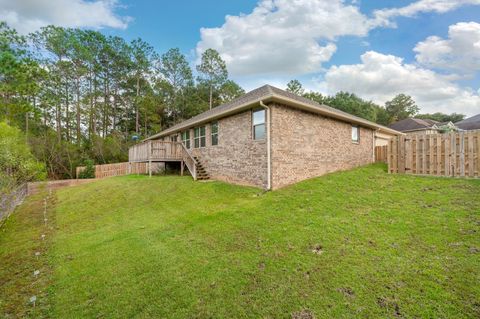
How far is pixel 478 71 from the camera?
598 inches

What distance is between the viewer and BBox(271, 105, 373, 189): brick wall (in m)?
8.85

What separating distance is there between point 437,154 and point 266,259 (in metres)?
8.87

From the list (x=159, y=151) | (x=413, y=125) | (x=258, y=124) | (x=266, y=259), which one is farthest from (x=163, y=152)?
(x=413, y=125)

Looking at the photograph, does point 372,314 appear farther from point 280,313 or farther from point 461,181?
point 461,181

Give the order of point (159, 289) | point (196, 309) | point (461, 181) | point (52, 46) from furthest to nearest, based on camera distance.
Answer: point (52, 46), point (461, 181), point (159, 289), point (196, 309)

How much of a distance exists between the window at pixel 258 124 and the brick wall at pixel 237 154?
203 millimetres

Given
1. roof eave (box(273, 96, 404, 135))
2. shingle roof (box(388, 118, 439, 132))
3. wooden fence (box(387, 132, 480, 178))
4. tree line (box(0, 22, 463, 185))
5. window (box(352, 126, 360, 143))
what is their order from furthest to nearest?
shingle roof (box(388, 118, 439, 132)) → tree line (box(0, 22, 463, 185)) → window (box(352, 126, 360, 143)) → roof eave (box(273, 96, 404, 135)) → wooden fence (box(387, 132, 480, 178))

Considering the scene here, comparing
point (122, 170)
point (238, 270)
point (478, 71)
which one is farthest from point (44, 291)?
point (478, 71)

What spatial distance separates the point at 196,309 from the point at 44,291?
269 cm

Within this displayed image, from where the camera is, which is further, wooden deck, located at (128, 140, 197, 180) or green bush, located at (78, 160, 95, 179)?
green bush, located at (78, 160, 95, 179)

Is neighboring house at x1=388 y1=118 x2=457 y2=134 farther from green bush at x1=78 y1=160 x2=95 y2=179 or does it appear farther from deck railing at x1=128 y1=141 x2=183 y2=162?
green bush at x1=78 y1=160 x2=95 y2=179

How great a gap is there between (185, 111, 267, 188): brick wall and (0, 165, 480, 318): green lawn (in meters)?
1.87

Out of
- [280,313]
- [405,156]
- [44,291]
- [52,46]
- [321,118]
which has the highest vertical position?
[52,46]

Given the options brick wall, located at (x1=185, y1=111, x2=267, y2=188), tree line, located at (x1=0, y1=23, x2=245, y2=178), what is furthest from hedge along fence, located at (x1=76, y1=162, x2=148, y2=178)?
brick wall, located at (x1=185, y1=111, x2=267, y2=188)
